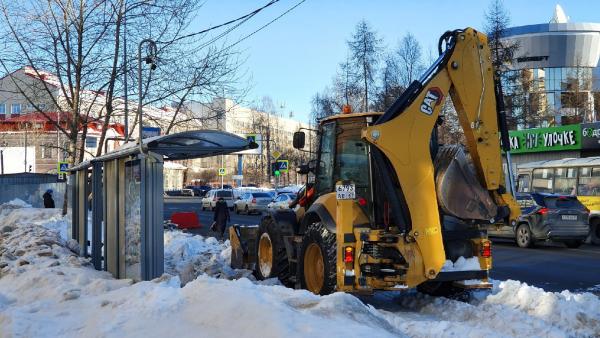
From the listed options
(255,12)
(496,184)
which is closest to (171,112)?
(255,12)

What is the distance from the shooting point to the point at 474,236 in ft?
28.8

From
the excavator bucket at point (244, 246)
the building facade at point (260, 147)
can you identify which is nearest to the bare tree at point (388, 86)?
the building facade at point (260, 147)

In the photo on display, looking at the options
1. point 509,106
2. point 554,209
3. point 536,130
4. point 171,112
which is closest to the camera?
point 554,209

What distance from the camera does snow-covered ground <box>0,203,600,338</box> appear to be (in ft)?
17.0

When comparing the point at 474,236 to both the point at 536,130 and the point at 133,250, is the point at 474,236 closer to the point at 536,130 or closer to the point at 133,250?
the point at 133,250

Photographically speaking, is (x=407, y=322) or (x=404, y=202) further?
(x=404, y=202)

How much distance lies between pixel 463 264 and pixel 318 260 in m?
1.98

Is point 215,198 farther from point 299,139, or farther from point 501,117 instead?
point 501,117

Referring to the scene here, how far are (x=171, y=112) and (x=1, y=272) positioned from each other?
1388 cm

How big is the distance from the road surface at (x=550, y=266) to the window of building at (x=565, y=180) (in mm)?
3423

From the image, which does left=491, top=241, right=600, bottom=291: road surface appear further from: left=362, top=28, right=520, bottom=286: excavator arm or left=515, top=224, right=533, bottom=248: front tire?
left=362, top=28, right=520, bottom=286: excavator arm

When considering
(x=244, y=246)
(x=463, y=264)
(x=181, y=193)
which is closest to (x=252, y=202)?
(x=244, y=246)

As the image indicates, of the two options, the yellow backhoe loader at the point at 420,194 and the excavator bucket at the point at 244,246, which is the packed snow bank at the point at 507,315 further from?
the excavator bucket at the point at 244,246

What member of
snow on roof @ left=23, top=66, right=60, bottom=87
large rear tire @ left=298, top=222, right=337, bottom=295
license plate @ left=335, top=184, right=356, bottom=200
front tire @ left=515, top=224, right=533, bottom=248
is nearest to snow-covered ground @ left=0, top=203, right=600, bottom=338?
large rear tire @ left=298, top=222, right=337, bottom=295
